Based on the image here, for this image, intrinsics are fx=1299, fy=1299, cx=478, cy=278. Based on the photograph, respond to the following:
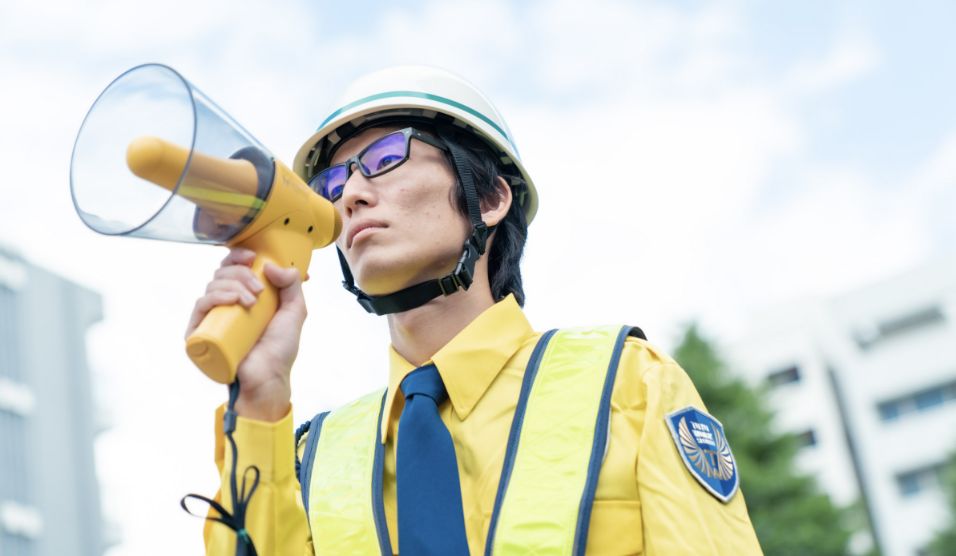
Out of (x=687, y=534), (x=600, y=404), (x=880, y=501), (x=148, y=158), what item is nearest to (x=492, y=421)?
(x=600, y=404)

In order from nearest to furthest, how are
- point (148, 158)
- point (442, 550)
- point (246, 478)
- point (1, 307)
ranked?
point (148, 158)
point (246, 478)
point (442, 550)
point (1, 307)

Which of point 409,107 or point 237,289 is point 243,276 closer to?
point 237,289

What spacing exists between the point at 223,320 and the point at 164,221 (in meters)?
0.22

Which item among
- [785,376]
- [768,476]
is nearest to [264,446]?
[768,476]

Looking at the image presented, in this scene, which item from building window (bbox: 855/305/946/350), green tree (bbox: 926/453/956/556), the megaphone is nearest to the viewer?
the megaphone

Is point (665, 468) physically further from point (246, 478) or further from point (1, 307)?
point (1, 307)

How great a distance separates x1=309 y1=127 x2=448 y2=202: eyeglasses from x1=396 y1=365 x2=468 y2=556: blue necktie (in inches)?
23.4

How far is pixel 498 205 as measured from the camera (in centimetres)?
379

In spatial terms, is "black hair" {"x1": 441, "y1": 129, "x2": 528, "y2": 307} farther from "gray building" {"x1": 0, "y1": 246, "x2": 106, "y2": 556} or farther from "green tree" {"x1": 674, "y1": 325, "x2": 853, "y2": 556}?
"gray building" {"x1": 0, "y1": 246, "x2": 106, "y2": 556}

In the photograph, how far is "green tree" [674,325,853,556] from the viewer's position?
79.6 feet

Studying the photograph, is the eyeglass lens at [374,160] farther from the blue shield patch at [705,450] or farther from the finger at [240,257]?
the blue shield patch at [705,450]

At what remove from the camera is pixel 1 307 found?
4238 centimetres

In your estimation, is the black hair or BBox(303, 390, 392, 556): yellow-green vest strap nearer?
BBox(303, 390, 392, 556): yellow-green vest strap

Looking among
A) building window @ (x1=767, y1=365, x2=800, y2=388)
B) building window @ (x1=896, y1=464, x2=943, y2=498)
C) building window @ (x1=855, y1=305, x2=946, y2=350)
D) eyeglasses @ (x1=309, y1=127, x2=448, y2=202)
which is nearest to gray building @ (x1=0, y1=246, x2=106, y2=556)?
building window @ (x1=767, y1=365, x2=800, y2=388)
